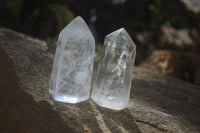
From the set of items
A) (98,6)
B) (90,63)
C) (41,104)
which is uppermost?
(98,6)

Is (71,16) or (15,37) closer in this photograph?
(15,37)

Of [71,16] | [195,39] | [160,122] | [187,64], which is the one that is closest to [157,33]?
[195,39]

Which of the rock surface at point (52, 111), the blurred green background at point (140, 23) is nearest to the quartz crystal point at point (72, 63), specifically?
the rock surface at point (52, 111)

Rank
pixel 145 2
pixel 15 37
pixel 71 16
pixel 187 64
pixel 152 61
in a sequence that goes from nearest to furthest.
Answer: pixel 15 37
pixel 71 16
pixel 187 64
pixel 152 61
pixel 145 2

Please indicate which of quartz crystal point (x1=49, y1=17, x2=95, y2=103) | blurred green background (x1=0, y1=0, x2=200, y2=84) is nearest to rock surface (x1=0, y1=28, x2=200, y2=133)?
quartz crystal point (x1=49, y1=17, x2=95, y2=103)

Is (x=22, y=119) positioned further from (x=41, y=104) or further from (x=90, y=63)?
(x=90, y=63)
